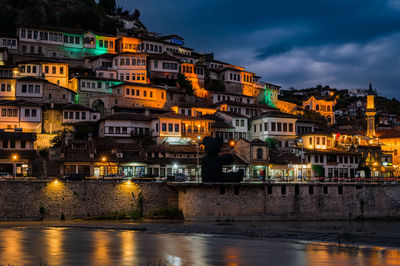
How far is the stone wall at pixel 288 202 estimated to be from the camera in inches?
1829

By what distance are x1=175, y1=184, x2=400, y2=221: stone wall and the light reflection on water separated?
347 inches

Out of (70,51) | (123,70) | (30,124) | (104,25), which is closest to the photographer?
(30,124)

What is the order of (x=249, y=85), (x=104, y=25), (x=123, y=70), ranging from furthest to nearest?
1. (x=104, y=25)
2. (x=249, y=85)
3. (x=123, y=70)

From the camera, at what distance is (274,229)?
41938 millimetres

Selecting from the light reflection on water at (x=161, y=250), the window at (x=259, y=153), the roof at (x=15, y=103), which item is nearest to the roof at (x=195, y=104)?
the window at (x=259, y=153)

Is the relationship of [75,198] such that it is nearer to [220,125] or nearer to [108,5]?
[220,125]

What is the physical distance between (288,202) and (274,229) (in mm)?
8185

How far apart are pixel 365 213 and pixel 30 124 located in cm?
4592

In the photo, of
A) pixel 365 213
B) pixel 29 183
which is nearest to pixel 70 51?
pixel 29 183

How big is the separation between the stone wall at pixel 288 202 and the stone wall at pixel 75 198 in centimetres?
308

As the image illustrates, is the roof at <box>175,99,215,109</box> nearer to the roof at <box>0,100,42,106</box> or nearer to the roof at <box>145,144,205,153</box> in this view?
the roof at <box>145,144,205,153</box>

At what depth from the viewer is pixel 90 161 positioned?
187ft

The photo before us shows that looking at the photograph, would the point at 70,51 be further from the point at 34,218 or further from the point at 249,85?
the point at 34,218

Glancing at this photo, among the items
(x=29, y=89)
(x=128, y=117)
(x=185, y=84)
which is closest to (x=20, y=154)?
(x=128, y=117)
